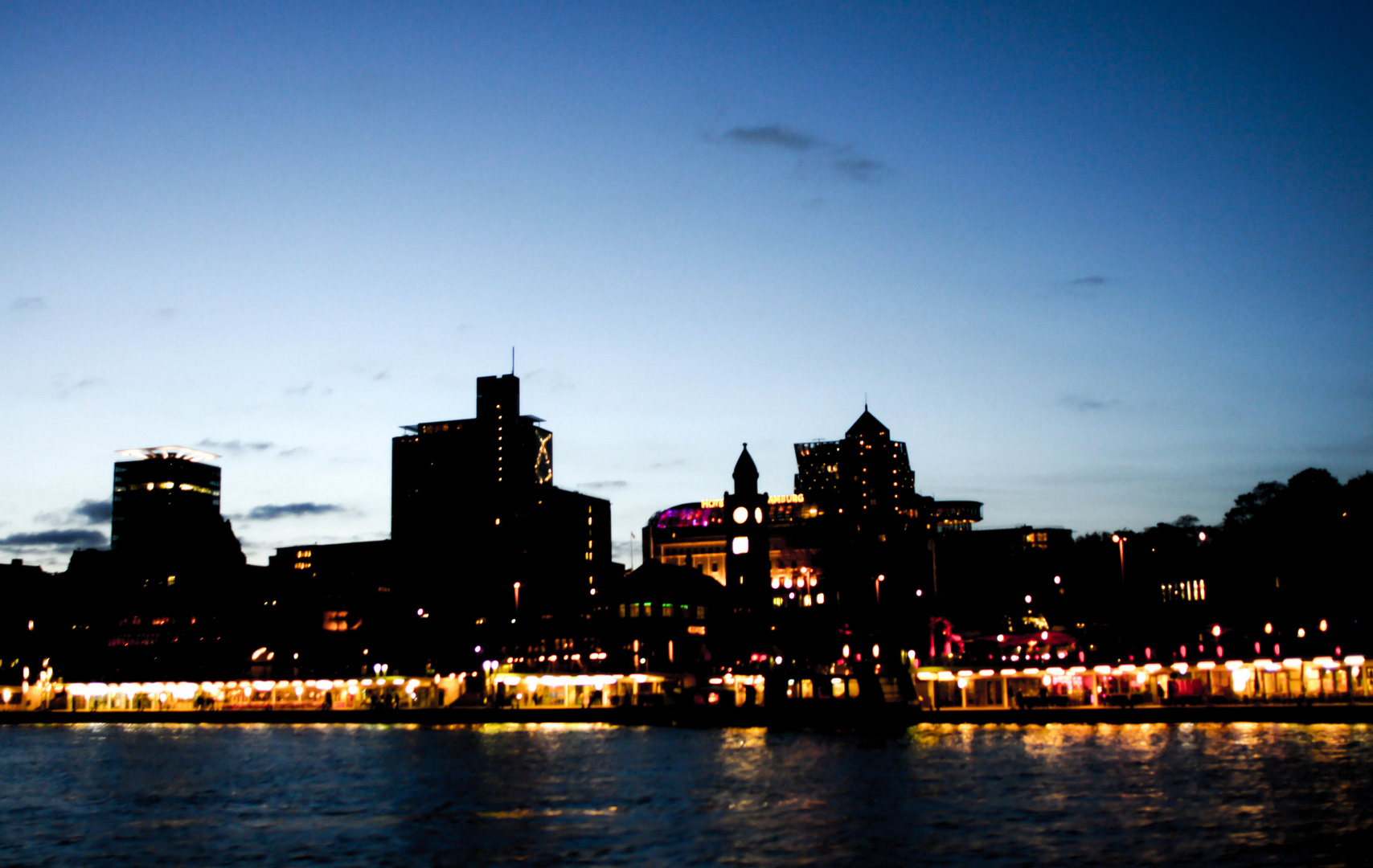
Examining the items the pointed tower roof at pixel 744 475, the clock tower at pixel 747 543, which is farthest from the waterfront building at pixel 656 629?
the pointed tower roof at pixel 744 475

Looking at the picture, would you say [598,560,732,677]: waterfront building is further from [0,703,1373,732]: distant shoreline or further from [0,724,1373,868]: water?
[0,724,1373,868]: water

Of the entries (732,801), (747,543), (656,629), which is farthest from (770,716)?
(656,629)

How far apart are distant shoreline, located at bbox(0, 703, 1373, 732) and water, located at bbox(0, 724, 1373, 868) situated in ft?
11.8

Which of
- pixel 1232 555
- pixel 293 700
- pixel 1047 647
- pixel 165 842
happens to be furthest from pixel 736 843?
pixel 1232 555

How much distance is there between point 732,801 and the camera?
5672 cm

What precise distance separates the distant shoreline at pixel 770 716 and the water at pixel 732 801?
3.59 meters

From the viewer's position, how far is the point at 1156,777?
191 ft

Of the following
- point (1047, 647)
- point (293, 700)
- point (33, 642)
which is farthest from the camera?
point (33, 642)

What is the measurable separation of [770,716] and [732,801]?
4296 centimetres

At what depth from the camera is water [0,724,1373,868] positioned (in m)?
45.2

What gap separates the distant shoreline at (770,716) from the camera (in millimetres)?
83375

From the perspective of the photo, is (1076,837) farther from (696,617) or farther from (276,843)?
(696,617)

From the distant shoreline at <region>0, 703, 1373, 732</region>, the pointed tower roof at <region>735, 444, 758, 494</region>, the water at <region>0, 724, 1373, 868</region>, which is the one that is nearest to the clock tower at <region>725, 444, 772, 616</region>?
the pointed tower roof at <region>735, 444, 758, 494</region>

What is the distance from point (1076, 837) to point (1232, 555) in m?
108
